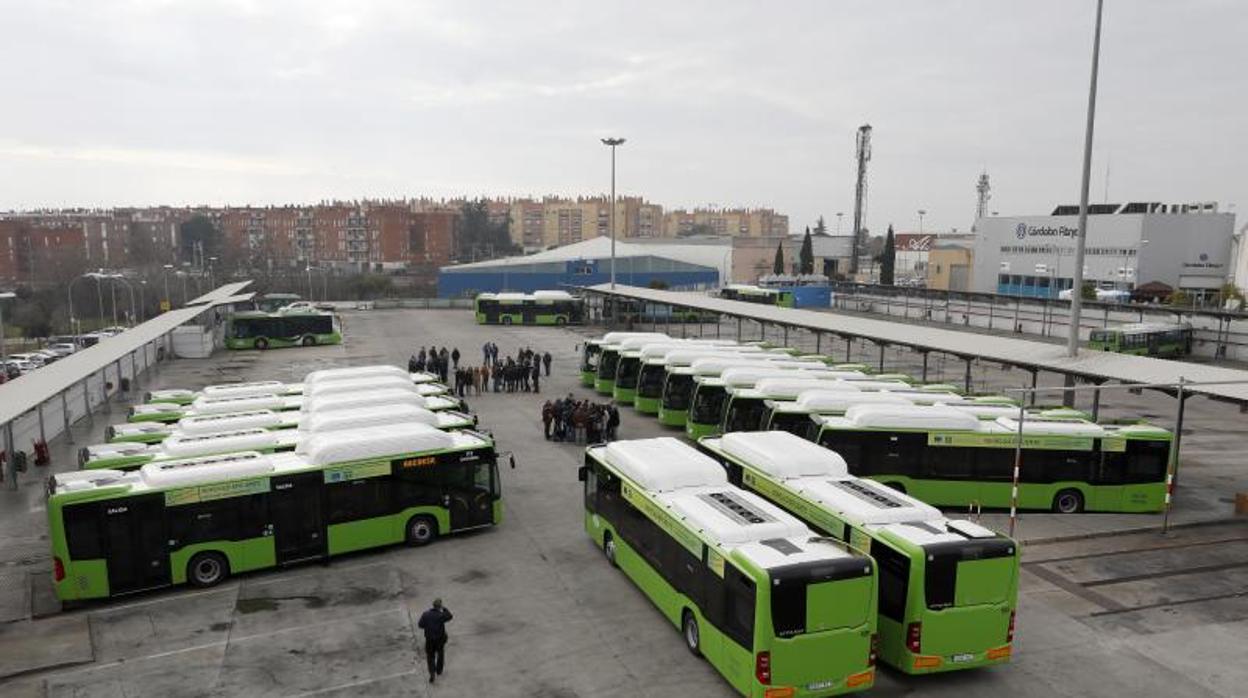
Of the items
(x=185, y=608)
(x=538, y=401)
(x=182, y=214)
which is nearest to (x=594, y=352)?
(x=538, y=401)

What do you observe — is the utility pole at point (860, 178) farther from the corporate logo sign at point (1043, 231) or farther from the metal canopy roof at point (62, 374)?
the metal canopy roof at point (62, 374)

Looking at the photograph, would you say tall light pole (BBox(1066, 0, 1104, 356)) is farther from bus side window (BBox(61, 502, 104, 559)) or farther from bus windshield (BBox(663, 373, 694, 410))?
bus side window (BBox(61, 502, 104, 559))

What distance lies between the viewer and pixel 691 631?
12039 mm

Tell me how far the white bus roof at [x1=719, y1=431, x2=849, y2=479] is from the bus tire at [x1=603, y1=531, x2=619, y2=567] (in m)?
2.79

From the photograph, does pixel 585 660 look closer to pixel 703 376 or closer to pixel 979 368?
pixel 703 376

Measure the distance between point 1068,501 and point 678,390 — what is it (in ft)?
37.3

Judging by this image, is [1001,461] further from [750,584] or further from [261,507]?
[261,507]

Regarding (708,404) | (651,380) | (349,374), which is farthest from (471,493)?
(651,380)

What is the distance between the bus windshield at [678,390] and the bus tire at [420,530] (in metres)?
11.1

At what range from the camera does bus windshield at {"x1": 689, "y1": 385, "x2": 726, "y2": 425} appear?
78.5ft

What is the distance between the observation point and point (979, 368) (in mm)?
43031

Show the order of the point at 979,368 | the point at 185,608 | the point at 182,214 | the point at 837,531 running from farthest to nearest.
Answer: the point at 182,214 → the point at 979,368 → the point at 185,608 → the point at 837,531

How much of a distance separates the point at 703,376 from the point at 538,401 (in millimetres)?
8502

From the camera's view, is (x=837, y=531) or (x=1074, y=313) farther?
(x=1074, y=313)
